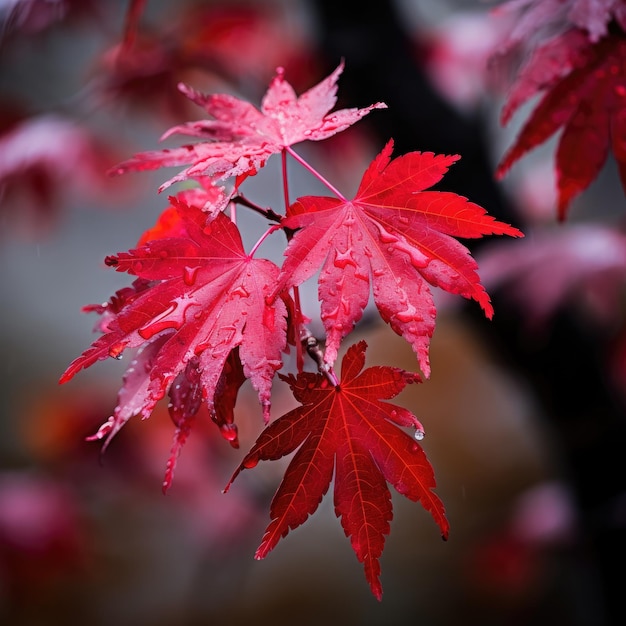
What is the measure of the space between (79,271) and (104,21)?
5.79 feet

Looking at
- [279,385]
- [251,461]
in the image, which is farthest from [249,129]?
[279,385]

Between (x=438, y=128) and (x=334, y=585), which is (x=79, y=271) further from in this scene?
(x=438, y=128)

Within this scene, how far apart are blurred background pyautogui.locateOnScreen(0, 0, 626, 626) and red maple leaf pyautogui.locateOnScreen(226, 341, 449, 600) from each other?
42 centimetres

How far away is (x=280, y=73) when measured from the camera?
22.3 inches

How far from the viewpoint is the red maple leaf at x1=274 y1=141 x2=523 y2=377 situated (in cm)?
41

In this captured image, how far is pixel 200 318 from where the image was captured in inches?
17.2

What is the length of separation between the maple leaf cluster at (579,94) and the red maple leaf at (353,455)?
0.31m

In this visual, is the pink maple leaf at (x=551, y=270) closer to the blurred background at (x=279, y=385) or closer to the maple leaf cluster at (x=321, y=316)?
the blurred background at (x=279, y=385)

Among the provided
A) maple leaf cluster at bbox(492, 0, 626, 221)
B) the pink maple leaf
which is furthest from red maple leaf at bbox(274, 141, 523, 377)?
the pink maple leaf

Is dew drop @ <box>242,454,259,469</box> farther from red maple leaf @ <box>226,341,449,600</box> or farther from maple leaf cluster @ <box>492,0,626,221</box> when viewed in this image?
maple leaf cluster @ <box>492,0,626,221</box>

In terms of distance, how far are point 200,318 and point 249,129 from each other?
19cm

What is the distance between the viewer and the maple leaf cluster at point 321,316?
418 millimetres

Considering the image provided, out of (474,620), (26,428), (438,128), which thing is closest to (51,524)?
(26,428)

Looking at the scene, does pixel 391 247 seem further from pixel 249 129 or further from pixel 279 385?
pixel 279 385
